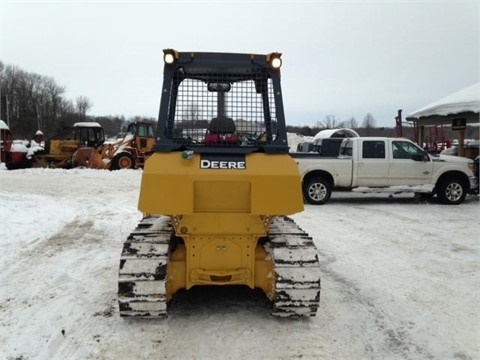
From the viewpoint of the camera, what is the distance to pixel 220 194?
14.4ft

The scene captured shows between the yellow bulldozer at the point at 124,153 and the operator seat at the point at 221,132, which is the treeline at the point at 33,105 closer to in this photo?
the yellow bulldozer at the point at 124,153

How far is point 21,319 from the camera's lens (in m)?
4.63

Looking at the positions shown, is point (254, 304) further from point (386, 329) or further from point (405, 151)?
point (405, 151)

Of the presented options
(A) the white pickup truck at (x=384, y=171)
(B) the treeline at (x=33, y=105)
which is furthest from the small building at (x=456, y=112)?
(B) the treeline at (x=33, y=105)

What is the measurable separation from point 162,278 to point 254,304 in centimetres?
124

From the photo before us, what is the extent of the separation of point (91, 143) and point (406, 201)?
1962 cm

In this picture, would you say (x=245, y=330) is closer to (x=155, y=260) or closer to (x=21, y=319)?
(x=155, y=260)

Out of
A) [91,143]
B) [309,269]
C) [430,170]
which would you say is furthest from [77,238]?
[91,143]

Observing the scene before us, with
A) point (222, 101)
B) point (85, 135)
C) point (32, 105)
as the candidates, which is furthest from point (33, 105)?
point (222, 101)

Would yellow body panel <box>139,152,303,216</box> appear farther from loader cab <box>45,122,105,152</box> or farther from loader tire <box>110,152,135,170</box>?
loader cab <box>45,122,105,152</box>

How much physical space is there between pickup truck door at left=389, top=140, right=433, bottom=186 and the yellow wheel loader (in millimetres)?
9273

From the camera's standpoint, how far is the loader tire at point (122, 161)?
23781mm

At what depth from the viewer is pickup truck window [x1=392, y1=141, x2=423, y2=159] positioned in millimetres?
13555

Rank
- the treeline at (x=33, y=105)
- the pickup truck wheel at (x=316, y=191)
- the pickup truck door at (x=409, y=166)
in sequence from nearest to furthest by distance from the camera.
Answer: the pickup truck wheel at (x=316, y=191) → the pickup truck door at (x=409, y=166) → the treeline at (x=33, y=105)
